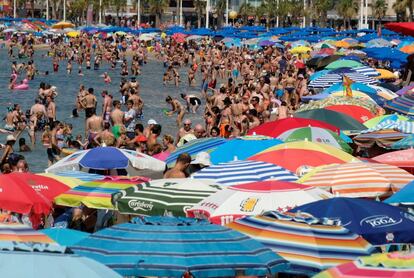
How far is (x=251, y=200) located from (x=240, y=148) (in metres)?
4.40

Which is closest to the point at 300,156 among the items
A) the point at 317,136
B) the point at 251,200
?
the point at 317,136

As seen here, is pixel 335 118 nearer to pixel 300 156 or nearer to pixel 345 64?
pixel 300 156

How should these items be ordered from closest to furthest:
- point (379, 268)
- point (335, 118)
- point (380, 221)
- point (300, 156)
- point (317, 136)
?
1. point (379, 268)
2. point (380, 221)
3. point (300, 156)
4. point (317, 136)
5. point (335, 118)

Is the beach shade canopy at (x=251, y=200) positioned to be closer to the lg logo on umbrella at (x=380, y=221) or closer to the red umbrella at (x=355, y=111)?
the lg logo on umbrella at (x=380, y=221)

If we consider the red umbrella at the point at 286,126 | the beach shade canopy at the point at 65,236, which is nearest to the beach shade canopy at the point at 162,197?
the beach shade canopy at the point at 65,236

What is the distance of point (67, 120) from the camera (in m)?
32.8

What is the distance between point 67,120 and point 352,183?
21878mm

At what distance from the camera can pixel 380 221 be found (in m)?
9.02

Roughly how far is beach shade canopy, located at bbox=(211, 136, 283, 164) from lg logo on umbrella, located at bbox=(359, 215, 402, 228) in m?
4.90

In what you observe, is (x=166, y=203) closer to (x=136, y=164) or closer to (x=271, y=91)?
(x=136, y=164)

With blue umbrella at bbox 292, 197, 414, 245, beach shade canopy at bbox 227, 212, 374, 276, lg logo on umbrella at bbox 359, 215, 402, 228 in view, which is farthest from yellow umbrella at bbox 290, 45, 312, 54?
beach shade canopy at bbox 227, 212, 374, 276

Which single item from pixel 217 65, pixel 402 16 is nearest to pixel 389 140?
pixel 217 65

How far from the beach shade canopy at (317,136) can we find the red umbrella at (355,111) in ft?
9.94

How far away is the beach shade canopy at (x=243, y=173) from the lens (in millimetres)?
11602
